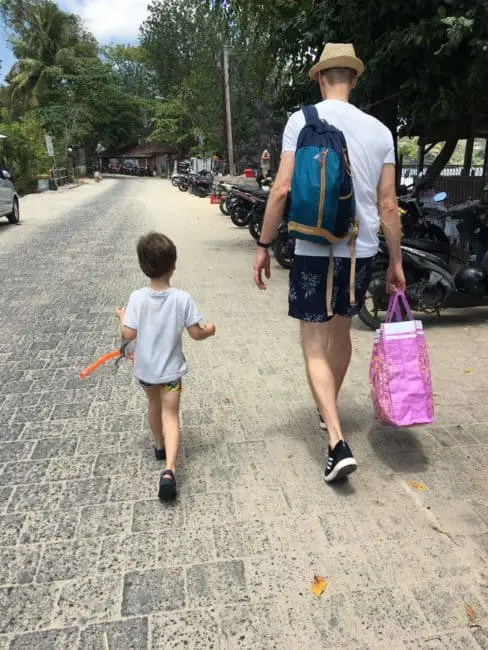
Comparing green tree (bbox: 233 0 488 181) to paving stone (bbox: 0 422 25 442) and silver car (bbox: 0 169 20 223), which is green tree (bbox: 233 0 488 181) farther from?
silver car (bbox: 0 169 20 223)

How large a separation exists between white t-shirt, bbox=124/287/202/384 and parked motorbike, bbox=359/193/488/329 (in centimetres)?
291

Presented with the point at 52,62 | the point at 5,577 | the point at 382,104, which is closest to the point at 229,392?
the point at 5,577

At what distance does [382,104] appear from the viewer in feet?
25.1

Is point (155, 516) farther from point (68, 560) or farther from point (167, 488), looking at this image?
point (68, 560)

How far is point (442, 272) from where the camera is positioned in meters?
5.22

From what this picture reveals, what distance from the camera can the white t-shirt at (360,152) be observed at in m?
2.74

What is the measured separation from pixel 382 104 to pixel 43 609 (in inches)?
290

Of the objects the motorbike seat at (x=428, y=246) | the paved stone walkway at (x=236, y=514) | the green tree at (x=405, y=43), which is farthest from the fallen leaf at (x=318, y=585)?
the green tree at (x=405, y=43)

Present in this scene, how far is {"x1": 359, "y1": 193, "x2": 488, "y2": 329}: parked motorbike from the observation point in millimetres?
5230

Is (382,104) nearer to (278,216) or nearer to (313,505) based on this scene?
(278,216)

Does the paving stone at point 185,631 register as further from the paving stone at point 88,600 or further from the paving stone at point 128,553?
the paving stone at point 128,553

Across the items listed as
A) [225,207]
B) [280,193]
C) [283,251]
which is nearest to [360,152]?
[280,193]

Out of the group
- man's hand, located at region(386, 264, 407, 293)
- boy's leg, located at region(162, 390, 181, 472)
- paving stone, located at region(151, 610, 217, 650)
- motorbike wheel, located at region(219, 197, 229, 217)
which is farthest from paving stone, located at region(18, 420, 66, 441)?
motorbike wheel, located at region(219, 197, 229, 217)

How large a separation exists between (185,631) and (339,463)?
3.56ft
